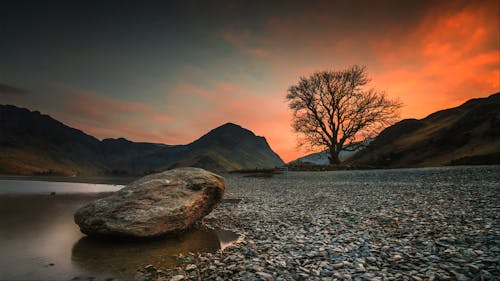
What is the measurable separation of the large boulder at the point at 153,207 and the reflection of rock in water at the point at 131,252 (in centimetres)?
41

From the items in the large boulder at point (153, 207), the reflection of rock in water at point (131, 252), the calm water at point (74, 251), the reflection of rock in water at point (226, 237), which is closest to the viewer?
the calm water at point (74, 251)

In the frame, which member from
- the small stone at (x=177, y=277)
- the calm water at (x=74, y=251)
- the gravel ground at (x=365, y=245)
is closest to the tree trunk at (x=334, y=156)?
the gravel ground at (x=365, y=245)

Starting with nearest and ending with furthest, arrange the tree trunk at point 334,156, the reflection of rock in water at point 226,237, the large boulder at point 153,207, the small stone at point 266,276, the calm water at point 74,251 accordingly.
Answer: the small stone at point 266,276 < the calm water at point 74,251 < the reflection of rock in water at point 226,237 < the large boulder at point 153,207 < the tree trunk at point 334,156

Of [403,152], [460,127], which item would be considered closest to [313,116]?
[403,152]

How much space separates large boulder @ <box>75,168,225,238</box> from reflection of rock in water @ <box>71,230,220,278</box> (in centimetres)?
41

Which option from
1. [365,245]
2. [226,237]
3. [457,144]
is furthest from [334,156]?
[365,245]

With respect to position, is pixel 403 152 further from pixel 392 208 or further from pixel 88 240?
pixel 88 240

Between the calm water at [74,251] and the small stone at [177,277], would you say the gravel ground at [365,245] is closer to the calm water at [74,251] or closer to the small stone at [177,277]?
the small stone at [177,277]

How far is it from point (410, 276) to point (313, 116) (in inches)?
1964

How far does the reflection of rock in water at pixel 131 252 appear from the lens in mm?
7340

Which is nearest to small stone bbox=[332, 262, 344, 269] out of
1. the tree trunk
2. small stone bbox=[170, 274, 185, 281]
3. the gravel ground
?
the gravel ground

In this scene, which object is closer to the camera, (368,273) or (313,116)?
(368,273)

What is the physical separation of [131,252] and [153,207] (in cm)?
222

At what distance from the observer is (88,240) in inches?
391
